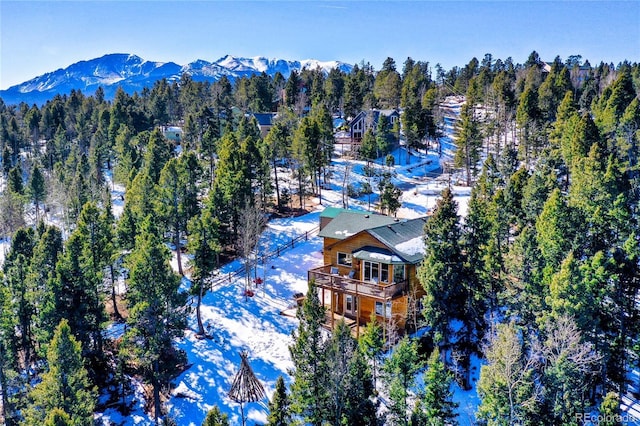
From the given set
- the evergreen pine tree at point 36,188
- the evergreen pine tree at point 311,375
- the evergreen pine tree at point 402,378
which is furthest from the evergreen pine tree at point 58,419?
the evergreen pine tree at point 36,188

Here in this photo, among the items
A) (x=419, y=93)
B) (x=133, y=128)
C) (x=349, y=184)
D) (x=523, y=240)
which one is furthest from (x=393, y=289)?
(x=419, y=93)

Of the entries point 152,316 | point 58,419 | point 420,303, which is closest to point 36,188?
point 152,316

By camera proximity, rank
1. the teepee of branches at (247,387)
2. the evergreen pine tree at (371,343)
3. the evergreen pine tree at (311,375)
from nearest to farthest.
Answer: the evergreen pine tree at (311,375), the evergreen pine tree at (371,343), the teepee of branches at (247,387)

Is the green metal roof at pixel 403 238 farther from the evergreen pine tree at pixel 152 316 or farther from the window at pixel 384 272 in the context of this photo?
the evergreen pine tree at pixel 152 316

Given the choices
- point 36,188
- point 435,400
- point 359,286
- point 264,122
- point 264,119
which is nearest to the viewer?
point 435,400

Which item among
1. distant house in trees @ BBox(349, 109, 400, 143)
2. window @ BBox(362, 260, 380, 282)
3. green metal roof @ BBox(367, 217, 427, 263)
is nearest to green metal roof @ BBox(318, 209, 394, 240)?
green metal roof @ BBox(367, 217, 427, 263)

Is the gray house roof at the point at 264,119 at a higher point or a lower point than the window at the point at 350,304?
higher

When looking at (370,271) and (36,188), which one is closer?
(370,271)

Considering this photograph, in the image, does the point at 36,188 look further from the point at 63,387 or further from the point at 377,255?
the point at 377,255
